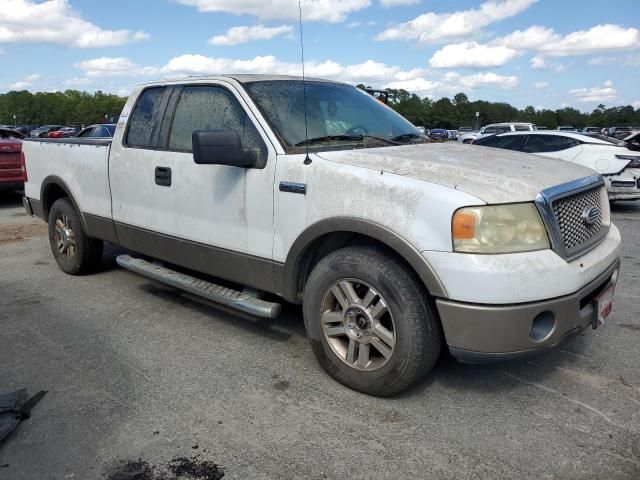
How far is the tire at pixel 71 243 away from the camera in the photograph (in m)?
5.46

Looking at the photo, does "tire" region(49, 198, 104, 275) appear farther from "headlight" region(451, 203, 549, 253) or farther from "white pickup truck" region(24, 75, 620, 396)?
"headlight" region(451, 203, 549, 253)

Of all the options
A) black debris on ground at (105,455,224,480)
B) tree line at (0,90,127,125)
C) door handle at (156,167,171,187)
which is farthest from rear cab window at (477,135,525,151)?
tree line at (0,90,127,125)

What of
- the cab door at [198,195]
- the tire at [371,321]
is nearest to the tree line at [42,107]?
the cab door at [198,195]

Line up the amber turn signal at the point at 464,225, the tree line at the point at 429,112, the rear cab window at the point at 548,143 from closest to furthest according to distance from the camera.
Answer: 1. the amber turn signal at the point at 464,225
2. the rear cab window at the point at 548,143
3. the tree line at the point at 429,112

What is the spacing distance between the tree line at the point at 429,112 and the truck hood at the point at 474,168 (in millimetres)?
79329

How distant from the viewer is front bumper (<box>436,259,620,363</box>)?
2.66 m

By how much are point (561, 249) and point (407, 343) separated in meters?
0.92

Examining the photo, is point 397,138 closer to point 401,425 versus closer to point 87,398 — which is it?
point 401,425

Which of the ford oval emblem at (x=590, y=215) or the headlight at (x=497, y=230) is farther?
the ford oval emblem at (x=590, y=215)

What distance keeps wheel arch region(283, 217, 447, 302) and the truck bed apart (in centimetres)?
229

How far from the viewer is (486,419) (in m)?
2.96

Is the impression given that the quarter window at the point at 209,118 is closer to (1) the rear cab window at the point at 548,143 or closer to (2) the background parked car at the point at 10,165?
(2) the background parked car at the point at 10,165

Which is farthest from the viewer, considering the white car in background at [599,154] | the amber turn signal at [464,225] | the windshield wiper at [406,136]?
the white car in background at [599,154]

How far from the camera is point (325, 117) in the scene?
12.6ft
